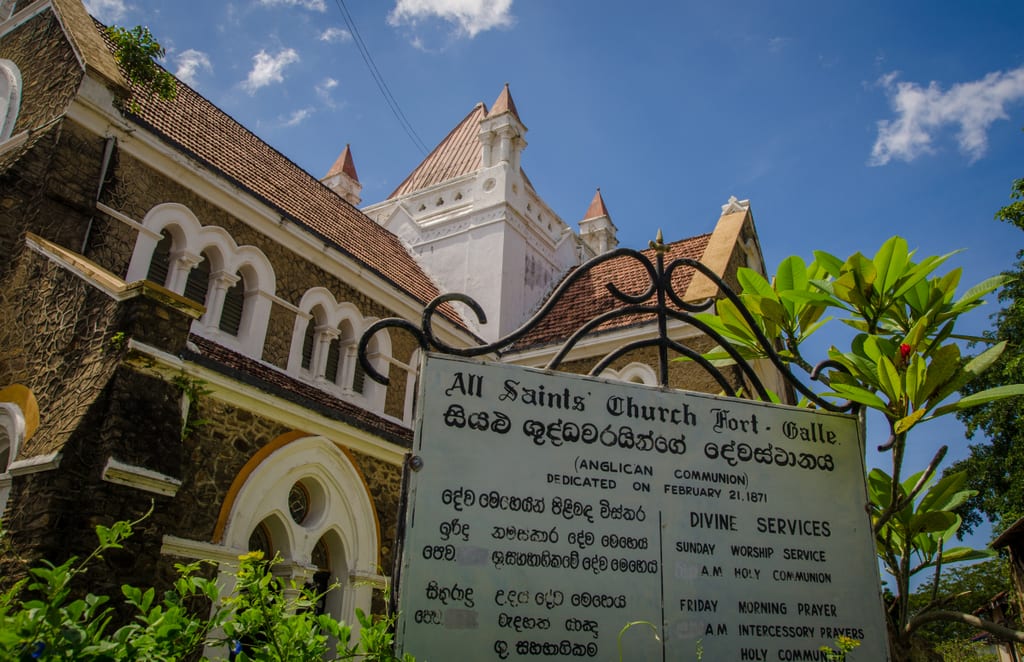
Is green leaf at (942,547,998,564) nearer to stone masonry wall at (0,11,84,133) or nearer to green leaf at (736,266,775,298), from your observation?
green leaf at (736,266,775,298)

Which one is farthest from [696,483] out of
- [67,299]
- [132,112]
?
[132,112]

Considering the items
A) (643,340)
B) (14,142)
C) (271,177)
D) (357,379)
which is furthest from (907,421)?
(271,177)

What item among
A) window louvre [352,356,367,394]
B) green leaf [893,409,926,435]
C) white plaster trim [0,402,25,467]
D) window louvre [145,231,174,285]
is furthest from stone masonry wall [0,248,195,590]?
green leaf [893,409,926,435]

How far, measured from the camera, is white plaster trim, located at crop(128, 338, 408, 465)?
7.36m

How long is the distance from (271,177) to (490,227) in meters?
5.54

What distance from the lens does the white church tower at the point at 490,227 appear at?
1662 centimetres

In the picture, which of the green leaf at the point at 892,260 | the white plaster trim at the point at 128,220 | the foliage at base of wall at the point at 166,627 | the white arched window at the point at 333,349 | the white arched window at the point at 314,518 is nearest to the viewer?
the foliage at base of wall at the point at 166,627

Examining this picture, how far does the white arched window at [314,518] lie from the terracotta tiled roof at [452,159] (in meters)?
10.5

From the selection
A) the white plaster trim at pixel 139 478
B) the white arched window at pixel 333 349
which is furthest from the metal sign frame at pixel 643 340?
the white arched window at pixel 333 349

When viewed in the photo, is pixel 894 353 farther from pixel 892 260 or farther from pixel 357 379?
pixel 357 379

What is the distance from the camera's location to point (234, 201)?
10688 mm

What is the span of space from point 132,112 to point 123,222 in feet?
5.14

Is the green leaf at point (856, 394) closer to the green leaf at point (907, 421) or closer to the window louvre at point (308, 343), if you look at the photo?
the green leaf at point (907, 421)

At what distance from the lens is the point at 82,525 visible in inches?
250
